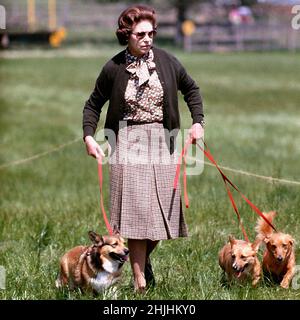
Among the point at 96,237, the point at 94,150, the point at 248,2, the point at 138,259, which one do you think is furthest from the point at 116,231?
the point at 248,2

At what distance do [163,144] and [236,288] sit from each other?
105 centimetres

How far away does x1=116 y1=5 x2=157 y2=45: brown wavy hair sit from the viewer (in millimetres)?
5547

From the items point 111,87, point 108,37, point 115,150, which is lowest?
point 108,37

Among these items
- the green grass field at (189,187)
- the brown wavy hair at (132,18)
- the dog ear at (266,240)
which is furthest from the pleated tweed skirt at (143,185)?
the dog ear at (266,240)

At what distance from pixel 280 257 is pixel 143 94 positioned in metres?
1.47

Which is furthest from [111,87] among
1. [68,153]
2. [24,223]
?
[68,153]

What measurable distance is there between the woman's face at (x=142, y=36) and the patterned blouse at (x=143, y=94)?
0.34 ft

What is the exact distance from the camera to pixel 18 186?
11.4m

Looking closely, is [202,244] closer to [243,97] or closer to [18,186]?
[18,186]

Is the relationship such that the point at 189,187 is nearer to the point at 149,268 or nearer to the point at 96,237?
the point at 149,268

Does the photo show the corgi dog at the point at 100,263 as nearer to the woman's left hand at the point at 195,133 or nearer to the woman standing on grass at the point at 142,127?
the woman standing on grass at the point at 142,127

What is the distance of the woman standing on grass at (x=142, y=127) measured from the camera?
18.4 feet
